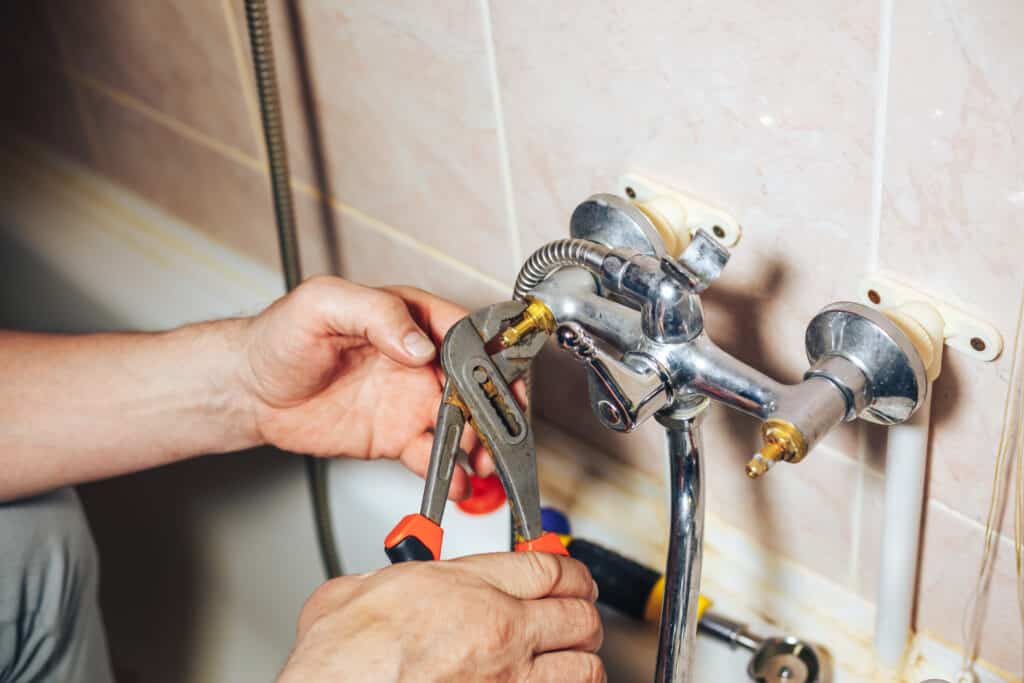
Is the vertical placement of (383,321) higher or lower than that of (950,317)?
lower

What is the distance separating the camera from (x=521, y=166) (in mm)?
595

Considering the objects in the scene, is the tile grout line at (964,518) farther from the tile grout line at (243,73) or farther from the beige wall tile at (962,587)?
the tile grout line at (243,73)

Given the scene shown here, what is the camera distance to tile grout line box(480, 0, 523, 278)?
1.82ft

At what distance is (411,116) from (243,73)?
0.18m

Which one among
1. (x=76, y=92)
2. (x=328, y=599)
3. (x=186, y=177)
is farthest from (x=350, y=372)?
(x=76, y=92)

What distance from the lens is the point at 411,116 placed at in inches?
25.4

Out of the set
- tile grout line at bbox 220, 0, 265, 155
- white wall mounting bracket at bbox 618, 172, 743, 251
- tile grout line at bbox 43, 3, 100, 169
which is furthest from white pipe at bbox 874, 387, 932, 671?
tile grout line at bbox 43, 3, 100, 169

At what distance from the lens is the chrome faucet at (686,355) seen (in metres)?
0.40

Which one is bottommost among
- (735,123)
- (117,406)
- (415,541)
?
(117,406)

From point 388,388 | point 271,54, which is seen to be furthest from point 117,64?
point 388,388

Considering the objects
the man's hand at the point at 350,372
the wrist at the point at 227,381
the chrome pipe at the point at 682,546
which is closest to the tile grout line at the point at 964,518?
the chrome pipe at the point at 682,546

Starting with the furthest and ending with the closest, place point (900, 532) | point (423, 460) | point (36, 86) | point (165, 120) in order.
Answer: point (36, 86) < point (165, 120) < point (423, 460) < point (900, 532)

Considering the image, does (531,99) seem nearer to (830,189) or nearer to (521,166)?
(521,166)

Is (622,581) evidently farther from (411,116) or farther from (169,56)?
(169,56)
